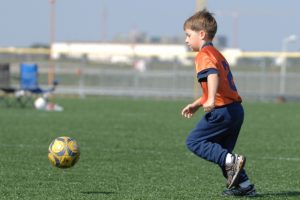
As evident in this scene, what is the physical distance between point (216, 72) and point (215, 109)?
1.22 feet

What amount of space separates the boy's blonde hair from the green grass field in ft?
4.57

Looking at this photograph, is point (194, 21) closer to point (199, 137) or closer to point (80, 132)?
point (199, 137)

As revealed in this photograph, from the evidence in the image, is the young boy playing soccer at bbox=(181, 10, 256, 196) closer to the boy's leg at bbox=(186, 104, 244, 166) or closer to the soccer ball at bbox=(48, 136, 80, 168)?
the boy's leg at bbox=(186, 104, 244, 166)

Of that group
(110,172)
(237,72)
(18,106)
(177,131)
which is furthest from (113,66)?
(110,172)

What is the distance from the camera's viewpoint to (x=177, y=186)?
721 cm

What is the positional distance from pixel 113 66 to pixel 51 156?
88.8ft

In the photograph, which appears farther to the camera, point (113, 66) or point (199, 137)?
point (113, 66)

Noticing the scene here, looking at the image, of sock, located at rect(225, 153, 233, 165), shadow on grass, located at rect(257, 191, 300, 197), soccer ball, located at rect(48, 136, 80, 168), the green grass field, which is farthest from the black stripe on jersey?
soccer ball, located at rect(48, 136, 80, 168)

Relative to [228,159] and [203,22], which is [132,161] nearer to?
[228,159]

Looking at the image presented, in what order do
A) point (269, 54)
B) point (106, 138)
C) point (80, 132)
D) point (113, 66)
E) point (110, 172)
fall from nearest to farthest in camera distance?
point (110, 172), point (106, 138), point (80, 132), point (269, 54), point (113, 66)

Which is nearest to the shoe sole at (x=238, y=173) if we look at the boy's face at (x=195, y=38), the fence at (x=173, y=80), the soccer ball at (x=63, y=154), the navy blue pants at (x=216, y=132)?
the navy blue pants at (x=216, y=132)

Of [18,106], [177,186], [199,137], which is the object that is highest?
[199,137]

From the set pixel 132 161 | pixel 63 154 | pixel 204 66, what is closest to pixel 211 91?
pixel 204 66

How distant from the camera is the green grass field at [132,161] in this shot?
686cm
